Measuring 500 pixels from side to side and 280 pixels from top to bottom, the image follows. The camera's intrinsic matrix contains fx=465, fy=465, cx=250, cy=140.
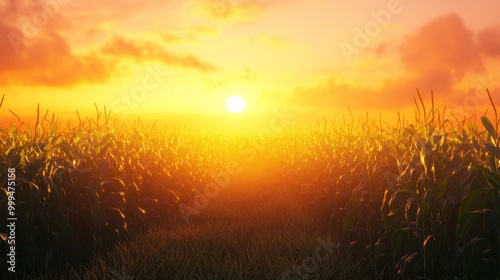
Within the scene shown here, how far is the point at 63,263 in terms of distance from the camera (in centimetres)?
Result: 726

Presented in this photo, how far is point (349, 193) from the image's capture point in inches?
380

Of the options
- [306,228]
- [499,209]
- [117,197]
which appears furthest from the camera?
[306,228]

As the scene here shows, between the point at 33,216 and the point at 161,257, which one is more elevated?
the point at 33,216

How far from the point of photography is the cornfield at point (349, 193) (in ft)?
17.5

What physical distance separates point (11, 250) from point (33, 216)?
2.12 ft

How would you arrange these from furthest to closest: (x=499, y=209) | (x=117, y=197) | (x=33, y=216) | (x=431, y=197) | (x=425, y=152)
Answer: (x=117, y=197) → (x=33, y=216) → (x=425, y=152) → (x=431, y=197) → (x=499, y=209)

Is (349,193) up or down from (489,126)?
down

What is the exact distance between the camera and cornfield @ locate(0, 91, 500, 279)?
535 cm

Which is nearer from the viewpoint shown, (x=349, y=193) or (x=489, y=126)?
(x=489, y=126)

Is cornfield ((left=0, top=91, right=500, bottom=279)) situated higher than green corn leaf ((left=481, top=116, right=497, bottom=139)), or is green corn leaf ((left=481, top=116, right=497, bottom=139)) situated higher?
green corn leaf ((left=481, top=116, right=497, bottom=139))

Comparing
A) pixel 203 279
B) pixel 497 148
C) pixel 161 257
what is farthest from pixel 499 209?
pixel 161 257

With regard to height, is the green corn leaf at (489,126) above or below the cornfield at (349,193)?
above

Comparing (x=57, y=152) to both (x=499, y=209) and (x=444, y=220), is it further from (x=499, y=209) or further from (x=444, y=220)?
(x=499, y=209)

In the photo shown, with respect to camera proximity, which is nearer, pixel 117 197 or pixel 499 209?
pixel 499 209
